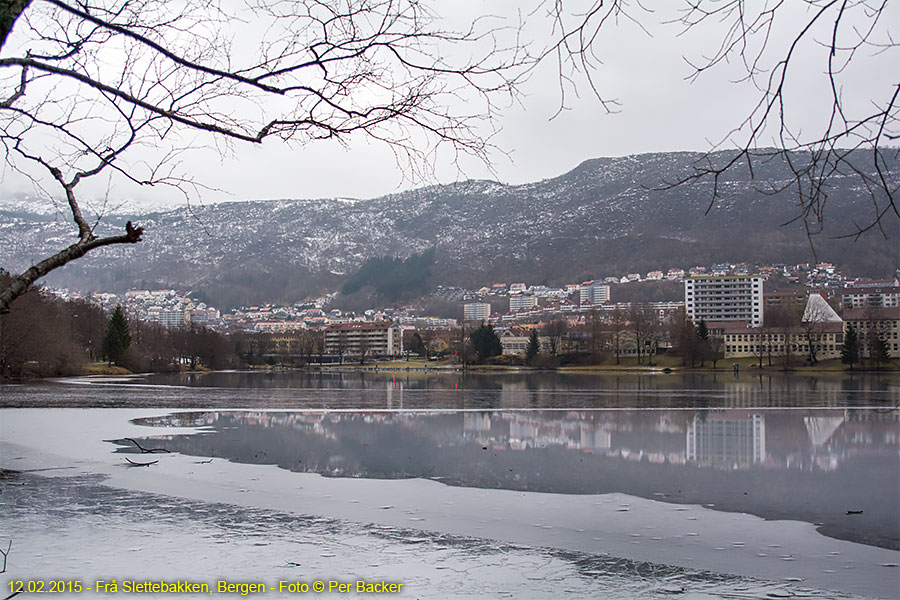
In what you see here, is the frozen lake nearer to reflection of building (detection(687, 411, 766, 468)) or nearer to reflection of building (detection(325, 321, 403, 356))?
reflection of building (detection(687, 411, 766, 468))

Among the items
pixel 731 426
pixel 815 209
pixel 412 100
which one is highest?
pixel 412 100

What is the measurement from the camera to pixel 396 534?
25.8ft

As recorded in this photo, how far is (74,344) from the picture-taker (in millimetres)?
61875

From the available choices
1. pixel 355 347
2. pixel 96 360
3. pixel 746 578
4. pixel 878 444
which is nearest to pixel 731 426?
pixel 878 444

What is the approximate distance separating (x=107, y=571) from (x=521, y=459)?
8.27m

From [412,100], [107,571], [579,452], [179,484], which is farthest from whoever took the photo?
[579,452]

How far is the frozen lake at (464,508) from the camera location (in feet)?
21.1

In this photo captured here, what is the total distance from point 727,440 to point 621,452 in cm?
354

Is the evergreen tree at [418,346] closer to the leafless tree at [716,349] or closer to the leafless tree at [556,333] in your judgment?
the leafless tree at [556,333]

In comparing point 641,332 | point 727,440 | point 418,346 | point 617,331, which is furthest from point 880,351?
point 418,346

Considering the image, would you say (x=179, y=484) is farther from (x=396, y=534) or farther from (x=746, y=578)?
(x=746, y=578)

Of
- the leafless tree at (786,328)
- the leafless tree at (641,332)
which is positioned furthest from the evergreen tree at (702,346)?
the leafless tree at (641,332)

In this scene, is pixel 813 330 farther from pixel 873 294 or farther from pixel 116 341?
pixel 873 294

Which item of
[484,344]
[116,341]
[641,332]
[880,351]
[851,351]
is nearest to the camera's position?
[116,341]
